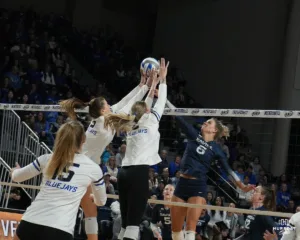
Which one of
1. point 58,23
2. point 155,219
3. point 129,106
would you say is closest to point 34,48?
point 58,23

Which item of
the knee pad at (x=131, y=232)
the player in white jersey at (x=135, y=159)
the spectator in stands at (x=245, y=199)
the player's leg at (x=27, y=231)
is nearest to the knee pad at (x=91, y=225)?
the player in white jersey at (x=135, y=159)

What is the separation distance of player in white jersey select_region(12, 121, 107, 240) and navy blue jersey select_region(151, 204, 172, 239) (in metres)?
6.47

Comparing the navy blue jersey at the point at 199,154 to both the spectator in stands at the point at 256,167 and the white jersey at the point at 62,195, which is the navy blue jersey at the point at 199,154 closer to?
the white jersey at the point at 62,195

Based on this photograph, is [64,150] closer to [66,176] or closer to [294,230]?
[66,176]

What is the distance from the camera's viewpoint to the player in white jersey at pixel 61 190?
501 cm

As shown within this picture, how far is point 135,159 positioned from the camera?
7.24 metres

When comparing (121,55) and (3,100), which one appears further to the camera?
(121,55)

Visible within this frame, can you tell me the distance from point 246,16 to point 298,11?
93.2 inches

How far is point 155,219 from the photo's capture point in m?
11.9

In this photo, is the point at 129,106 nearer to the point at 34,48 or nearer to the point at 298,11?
the point at 34,48

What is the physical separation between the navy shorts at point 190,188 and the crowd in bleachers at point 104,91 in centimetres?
248

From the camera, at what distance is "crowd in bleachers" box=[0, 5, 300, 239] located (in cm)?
1354

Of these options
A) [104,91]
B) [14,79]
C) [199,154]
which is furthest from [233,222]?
[104,91]

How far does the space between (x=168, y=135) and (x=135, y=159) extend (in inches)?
408
